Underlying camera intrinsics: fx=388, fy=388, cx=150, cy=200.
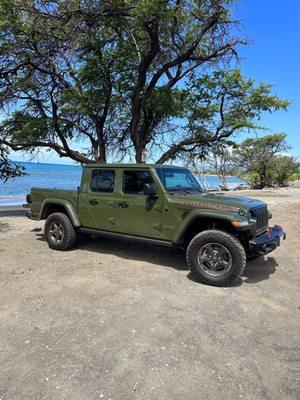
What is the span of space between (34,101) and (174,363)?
1020 cm

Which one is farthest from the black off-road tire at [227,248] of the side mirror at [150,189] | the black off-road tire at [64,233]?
the black off-road tire at [64,233]

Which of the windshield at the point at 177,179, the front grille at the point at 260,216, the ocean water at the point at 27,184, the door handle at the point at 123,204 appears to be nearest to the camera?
the front grille at the point at 260,216

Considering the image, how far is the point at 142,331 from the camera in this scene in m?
4.22

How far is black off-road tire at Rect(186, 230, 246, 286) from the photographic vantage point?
5.67 meters

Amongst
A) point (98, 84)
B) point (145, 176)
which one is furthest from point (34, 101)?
point (145, 176)

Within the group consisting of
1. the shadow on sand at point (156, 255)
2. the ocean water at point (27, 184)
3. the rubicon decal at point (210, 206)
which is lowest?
the ocean water at point (27, 184)

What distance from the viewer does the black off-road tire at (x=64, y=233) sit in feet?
25.0

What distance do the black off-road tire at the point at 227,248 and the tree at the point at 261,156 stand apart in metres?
33.3

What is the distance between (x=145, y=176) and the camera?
6.86 metres

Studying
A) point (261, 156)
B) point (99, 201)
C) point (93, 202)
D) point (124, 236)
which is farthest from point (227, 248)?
point (261, 156)

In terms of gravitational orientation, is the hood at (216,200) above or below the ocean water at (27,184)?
above

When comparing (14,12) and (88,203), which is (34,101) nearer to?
(14,12)

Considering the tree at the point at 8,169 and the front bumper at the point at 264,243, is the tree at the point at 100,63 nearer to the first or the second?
the tree at the point at 8,169

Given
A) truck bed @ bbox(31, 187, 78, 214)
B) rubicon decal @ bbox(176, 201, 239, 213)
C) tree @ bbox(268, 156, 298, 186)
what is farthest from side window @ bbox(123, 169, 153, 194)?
tree @ bbox(268, 156, 298, 186)
